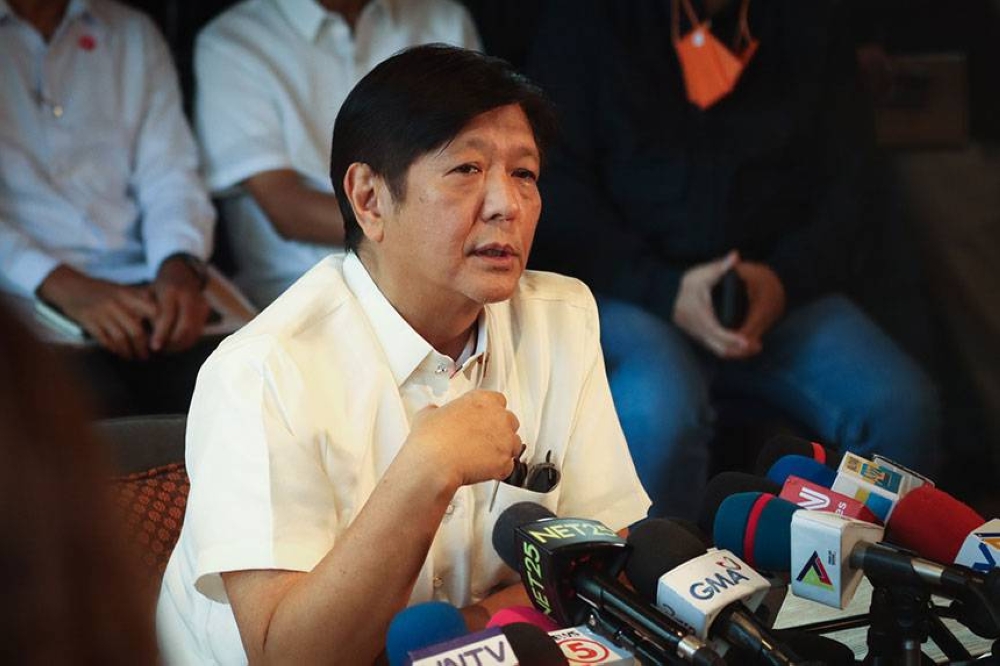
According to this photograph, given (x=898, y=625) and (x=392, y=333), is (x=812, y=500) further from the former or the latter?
(x=392, y=333)

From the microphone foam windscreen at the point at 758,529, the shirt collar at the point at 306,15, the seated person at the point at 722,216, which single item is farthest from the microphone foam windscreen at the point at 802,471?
the shirt collar at the point at 306,15

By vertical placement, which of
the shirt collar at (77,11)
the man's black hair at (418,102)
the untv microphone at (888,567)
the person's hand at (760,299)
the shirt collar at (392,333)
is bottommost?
the person's hand at (760,299)

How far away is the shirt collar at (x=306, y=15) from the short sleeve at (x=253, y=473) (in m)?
1.58

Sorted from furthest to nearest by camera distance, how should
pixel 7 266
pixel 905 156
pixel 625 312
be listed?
pixel 905 156 < pixel 625 312 < pixel 7 266

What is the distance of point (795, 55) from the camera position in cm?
299

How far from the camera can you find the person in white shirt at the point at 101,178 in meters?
2.62

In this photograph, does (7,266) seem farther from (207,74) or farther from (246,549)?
(246,549)

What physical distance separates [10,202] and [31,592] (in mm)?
2353

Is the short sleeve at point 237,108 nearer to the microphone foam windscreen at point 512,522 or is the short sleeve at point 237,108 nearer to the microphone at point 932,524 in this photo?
the microphone foam windscreen at point 512,522

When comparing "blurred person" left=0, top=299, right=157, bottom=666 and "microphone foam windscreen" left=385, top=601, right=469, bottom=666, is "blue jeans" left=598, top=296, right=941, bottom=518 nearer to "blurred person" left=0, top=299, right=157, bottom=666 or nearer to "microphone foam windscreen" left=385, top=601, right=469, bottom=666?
"microphone foam windscreen" left=385, top=601, right=469, bottom=666

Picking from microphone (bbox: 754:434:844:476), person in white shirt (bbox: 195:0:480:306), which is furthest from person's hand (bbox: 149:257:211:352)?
Answer: microphone (bbox: 754:434:844:476)

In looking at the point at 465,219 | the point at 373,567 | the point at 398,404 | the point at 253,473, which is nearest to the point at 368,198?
the point at 465,219

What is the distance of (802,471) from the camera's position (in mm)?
1440

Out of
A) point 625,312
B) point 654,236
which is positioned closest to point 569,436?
point 625,312
